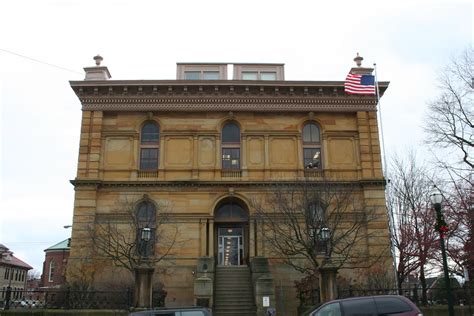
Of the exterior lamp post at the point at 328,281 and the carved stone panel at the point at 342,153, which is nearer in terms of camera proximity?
the exterior lamp post at the point at 328,281

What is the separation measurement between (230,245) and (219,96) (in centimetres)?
1055

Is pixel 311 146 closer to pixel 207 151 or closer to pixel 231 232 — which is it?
pixel 207 151

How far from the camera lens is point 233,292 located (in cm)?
2683

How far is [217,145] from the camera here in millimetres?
32281

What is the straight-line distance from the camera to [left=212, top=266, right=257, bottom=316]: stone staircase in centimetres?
2500

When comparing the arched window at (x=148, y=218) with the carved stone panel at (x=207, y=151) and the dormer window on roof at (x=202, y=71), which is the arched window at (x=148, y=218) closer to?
the carved stone panel at (x=207, y=151)

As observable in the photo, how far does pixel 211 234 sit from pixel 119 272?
630 cm

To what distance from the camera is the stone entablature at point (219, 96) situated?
32.5 m

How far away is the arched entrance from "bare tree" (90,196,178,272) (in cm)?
330

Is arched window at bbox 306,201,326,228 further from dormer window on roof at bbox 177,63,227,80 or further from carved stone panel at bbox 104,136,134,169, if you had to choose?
dormer window on roof at bbox 177,63,227,80

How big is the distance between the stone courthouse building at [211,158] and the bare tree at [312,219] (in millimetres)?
724

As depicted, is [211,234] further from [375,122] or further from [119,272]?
[375,122]

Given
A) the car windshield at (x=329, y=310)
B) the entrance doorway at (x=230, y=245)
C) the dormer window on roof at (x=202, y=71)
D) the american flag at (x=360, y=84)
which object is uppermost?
the dormer window on roof at (x=202, y=71)

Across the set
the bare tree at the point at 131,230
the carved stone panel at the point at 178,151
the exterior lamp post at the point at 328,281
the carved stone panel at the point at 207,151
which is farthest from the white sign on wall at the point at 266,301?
the carved stone panel at the point at 178,151
